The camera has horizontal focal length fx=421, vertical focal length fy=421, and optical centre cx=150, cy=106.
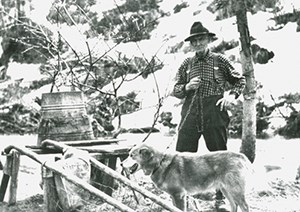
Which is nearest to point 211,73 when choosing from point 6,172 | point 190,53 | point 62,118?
point 62,118

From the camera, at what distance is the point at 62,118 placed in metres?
5.83

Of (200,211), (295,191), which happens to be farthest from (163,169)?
(295,191)

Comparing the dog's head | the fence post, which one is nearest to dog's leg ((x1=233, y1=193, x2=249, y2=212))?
the dog's head

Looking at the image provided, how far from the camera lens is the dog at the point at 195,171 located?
4574 mm

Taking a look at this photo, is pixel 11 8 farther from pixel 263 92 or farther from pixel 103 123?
pixel 263 92

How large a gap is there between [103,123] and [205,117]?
7.95 m

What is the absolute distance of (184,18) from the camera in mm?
18859

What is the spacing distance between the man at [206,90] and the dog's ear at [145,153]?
0.84 meters

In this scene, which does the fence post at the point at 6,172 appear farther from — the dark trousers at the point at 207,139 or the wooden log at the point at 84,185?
the dark trousers at the point at 207,139

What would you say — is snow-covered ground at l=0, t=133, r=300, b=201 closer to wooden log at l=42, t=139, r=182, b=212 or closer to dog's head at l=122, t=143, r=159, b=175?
dog's head at l=122, t=143, r=159, b=175

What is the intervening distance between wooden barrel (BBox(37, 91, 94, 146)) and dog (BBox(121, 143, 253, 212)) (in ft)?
4.63

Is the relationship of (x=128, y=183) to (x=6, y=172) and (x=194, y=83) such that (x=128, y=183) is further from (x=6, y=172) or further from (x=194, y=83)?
(x=6, y=172)

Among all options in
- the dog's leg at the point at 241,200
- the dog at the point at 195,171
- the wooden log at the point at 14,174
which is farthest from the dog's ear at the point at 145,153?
the wooden log at the point at 14,174

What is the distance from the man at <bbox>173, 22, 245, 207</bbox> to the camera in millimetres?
5379
